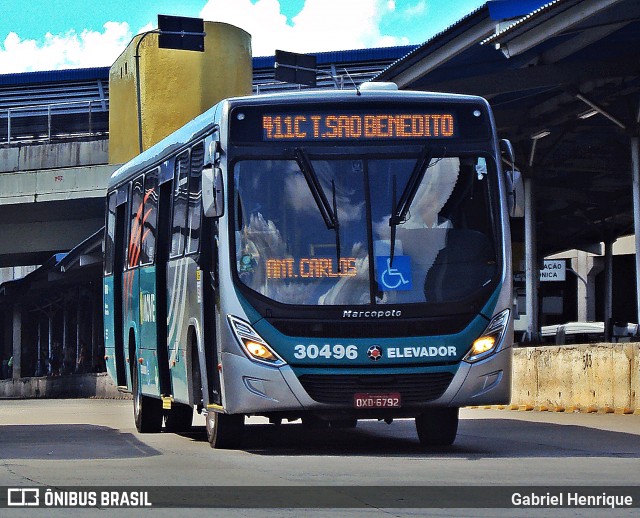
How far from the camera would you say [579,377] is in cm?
2316

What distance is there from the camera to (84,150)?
47906 millimetres

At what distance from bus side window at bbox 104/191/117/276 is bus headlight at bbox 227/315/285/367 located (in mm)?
7427

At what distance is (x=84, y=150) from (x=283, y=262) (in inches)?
1373

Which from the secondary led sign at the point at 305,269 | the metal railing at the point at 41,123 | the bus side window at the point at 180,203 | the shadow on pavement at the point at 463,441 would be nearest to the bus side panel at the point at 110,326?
the shadow on pavement at the point at 463,441

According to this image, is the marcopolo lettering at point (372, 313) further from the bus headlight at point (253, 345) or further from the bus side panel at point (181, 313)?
the bus side panel at point (181, 313)

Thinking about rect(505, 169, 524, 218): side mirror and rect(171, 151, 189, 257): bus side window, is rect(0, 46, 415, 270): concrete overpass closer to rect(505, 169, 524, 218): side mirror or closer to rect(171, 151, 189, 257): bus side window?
rect(171, 151, 189, 257): bus side window

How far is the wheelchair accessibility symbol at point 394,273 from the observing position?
13.9 metres

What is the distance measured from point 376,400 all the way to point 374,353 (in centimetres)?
42

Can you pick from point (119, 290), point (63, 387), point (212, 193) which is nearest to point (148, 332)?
point (119, 290)

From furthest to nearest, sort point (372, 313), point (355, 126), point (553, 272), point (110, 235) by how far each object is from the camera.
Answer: point (553, 272), point (110, 235), point (355, 126), point (372, 313)

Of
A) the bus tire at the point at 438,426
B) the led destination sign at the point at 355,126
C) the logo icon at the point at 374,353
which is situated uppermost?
the led destination sign at the point at 355,126

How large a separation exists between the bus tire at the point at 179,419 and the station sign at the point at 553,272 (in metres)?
27.8

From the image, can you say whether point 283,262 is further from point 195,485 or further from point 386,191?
point 195,485

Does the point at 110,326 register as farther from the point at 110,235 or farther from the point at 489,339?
the point at 489,339
